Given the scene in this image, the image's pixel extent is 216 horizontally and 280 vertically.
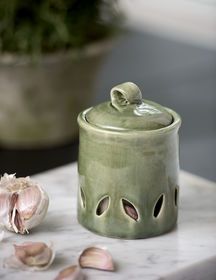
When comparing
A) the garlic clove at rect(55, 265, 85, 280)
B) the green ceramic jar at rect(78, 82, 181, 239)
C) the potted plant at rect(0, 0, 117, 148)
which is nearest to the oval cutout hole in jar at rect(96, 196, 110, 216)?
the green ceramic jar at rect(78, 82, 181, 239)

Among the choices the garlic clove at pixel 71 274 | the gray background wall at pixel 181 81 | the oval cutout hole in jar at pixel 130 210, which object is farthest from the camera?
the gray background wall at pixel 181 81

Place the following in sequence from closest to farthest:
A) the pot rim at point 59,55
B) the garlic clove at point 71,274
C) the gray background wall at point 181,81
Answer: the garlic clove at point 71,274, the pot rim at point 59,55, the gray background wall at point 181,81

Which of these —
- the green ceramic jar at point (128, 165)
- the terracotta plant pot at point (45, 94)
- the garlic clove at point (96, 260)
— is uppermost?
the green ceramic jar at point (128, 165)

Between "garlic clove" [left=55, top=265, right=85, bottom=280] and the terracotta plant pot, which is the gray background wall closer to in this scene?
the terracotta plant pot

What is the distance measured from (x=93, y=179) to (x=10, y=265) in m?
0.14

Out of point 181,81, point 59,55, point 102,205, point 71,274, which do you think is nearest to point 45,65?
point 59,55

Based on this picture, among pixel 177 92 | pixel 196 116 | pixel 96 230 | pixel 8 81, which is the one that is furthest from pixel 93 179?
pixel 177 92

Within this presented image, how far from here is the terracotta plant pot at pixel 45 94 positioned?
1613 mm

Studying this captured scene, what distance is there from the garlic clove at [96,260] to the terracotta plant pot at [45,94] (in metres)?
0.82

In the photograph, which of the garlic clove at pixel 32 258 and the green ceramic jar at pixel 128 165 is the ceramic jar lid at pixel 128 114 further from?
the garlic clove at pixel 32 258

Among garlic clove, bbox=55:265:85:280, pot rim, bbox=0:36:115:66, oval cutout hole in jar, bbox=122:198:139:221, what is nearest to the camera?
garlic clove, bbox=55:265:85:280

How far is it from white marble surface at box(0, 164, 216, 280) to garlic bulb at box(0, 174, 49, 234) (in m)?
0.01

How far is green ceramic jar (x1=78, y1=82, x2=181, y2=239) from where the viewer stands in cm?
87

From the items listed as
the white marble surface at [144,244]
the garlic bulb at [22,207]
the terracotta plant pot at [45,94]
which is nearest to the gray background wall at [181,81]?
the terracotta plant pot at [45,94]
